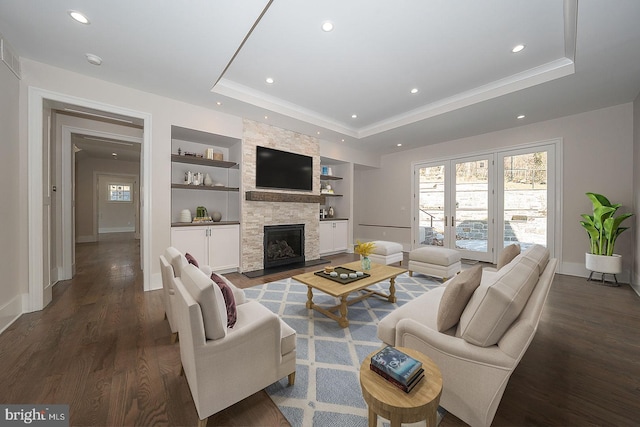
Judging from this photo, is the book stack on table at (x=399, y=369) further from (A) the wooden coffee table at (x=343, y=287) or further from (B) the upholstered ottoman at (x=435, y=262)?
(B) the upholstered ottoman at (x=435, y=262)

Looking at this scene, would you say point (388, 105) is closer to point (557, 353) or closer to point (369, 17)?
point (369, 17)

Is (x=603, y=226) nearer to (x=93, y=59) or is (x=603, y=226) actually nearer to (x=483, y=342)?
(x=483, y=342)

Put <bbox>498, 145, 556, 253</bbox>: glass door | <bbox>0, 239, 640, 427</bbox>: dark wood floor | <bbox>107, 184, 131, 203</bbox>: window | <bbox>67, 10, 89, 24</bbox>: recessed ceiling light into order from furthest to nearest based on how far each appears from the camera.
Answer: <bbox>107, 184, 131, 203</bbox>: window < <bbox>498, 145, 556, 253</bbox>: glass door < <bbox>67, 10, 89, 24</bbox>: recessed ceiling light < <bbox>0, 239, 640, 427</bbox>: dark wood floor

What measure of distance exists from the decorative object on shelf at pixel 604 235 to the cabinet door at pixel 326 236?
4.58 m

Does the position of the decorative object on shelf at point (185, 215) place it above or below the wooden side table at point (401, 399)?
above

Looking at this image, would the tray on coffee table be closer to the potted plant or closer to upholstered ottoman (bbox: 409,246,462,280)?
upholstered ottoman (bbox: 409,246,462,280)

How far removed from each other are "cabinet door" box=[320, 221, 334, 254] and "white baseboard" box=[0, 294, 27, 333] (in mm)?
4679

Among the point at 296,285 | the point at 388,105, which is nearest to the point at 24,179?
the point at 296,285

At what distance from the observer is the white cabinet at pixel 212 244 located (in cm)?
387

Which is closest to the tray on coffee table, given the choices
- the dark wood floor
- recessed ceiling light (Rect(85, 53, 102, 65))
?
the dark wood floor

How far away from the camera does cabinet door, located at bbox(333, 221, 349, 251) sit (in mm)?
6188

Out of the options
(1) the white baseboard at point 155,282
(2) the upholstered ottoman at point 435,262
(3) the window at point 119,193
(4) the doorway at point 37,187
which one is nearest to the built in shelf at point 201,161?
(4) the doorway at point 37,187

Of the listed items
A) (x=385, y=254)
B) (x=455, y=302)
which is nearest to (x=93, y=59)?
(x=455, y=302)

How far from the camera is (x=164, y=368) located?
5.95 feet
